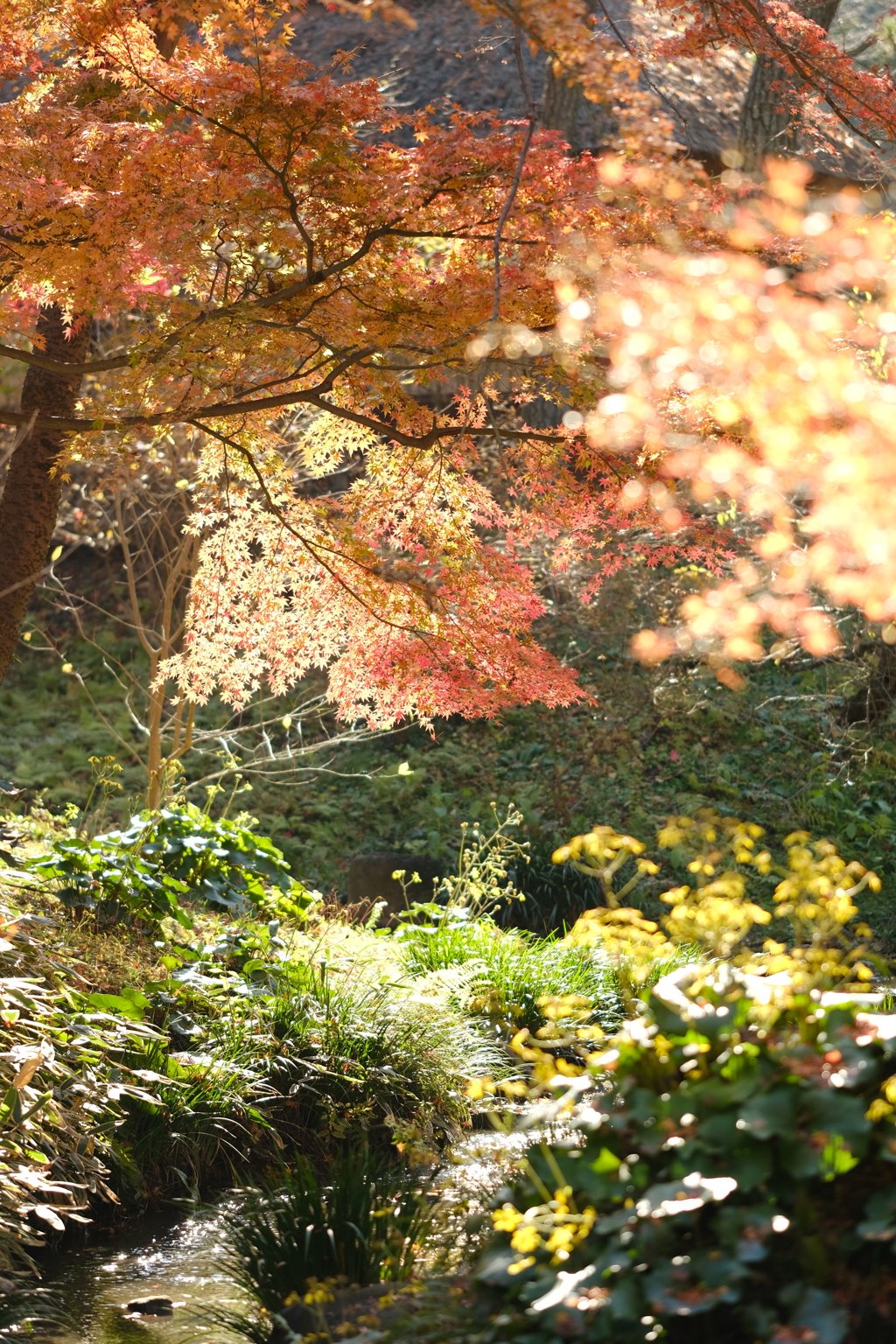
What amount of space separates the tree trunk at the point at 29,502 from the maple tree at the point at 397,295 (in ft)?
0.60

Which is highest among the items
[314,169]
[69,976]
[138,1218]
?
[314,169]

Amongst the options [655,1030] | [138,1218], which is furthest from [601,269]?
[138,1218]

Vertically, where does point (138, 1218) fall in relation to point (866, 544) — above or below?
below

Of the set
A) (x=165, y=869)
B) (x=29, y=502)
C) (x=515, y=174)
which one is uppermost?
(x=515, y=174)

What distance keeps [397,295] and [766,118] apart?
653 cm

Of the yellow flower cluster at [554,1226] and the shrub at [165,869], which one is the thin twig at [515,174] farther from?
the shrub at [165,869]

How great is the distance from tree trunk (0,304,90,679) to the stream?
2706 mm

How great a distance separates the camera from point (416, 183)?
3.80 metres

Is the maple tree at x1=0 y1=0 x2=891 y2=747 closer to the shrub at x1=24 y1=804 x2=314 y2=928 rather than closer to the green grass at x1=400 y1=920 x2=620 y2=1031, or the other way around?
the shrub at x1=24 y1=804 x2=314 y2=928

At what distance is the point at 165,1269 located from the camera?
10.4 ft

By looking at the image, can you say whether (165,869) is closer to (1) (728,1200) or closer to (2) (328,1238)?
(2) (328,1238)

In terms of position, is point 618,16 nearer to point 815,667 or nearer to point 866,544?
point 815,667

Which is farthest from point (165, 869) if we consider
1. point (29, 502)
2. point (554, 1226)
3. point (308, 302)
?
point (554, 1226)

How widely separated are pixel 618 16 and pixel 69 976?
48.7ft
